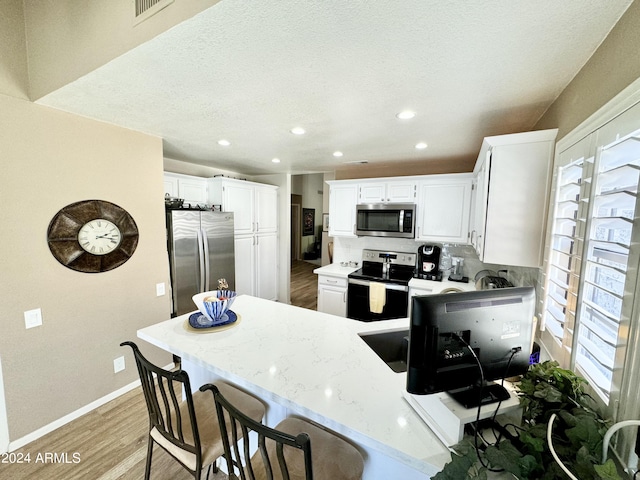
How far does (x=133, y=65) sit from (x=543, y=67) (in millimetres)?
1969

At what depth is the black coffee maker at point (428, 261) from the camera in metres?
3.39

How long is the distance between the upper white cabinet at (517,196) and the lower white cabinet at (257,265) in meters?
3.21

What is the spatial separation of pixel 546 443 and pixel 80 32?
261 centimetres

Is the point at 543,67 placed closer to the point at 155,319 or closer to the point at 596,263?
the point at 596,263

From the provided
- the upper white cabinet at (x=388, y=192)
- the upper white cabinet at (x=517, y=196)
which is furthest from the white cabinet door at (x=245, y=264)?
the upper white cabinet at (x=517, y=196)

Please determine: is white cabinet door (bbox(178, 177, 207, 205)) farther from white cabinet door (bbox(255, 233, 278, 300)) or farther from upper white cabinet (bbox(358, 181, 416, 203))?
upper white cabinet (bbox(358, 181, 416, 203))

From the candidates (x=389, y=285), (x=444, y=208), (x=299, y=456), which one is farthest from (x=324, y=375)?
(x=444, y=208)

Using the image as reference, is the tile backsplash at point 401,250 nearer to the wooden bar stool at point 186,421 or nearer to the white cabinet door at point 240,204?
the white cabinet door at point 240,204

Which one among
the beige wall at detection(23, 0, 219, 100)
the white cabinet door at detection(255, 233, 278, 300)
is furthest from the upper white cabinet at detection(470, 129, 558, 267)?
the white cabinet door at detection(255, 233, 278, 300)

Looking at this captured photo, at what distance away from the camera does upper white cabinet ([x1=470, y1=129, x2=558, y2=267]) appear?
1.59 meters

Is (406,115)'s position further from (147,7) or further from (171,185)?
(171,185)

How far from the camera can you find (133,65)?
1.27 m

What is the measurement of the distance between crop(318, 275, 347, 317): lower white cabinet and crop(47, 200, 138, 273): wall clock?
2.26m

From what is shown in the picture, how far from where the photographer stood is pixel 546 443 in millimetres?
732
